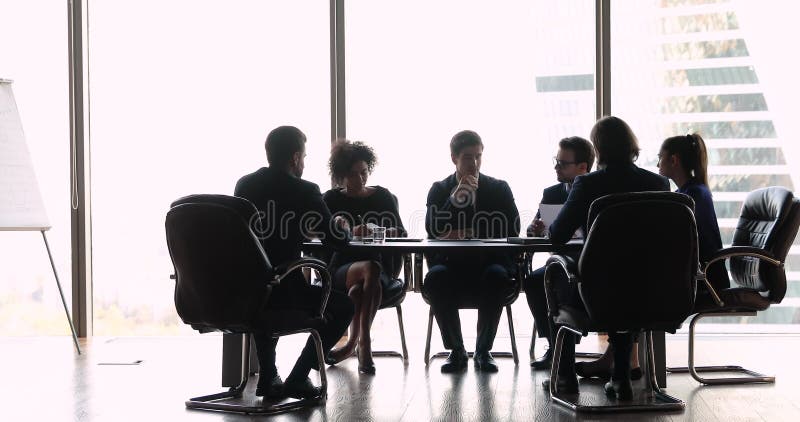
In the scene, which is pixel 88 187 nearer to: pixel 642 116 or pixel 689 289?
pixel 642 116

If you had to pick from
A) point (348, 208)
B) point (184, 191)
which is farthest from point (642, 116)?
point (184, 191)

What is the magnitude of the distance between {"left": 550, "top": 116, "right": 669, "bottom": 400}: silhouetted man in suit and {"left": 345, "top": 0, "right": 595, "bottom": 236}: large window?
6.85 feet

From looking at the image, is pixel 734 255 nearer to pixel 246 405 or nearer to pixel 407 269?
pixel 407 269

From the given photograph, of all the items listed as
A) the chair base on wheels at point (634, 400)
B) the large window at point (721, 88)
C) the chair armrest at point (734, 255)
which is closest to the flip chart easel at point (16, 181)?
the chair base on wheels at point (634, 400)

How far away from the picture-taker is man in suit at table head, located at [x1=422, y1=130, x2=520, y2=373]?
4.65 m

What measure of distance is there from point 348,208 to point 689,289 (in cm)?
219

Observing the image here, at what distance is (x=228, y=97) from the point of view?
612 centimetres

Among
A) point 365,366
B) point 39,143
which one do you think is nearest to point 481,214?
point 365,366

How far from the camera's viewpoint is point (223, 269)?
3.47m

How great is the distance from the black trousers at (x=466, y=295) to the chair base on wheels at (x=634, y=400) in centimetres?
80

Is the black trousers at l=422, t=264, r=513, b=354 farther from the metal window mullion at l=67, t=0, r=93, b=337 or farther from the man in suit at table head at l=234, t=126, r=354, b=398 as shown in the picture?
the metal window mullion at l=67, t=0, r=93, b=337

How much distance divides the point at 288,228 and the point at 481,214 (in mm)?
1662

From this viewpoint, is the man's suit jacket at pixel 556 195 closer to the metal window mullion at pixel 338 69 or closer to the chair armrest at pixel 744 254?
the chair armrest at pixel 744 254

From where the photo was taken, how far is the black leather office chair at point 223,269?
11.3ft
